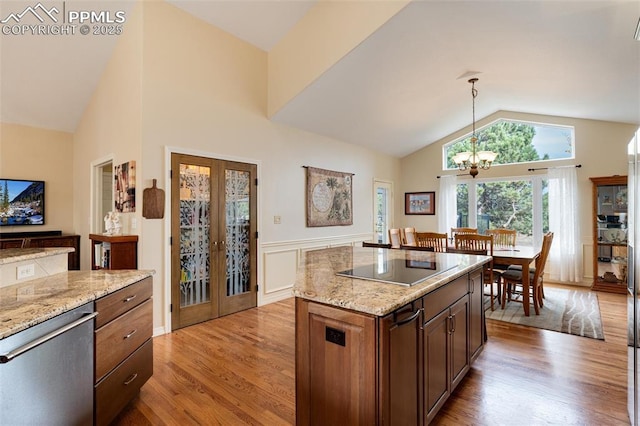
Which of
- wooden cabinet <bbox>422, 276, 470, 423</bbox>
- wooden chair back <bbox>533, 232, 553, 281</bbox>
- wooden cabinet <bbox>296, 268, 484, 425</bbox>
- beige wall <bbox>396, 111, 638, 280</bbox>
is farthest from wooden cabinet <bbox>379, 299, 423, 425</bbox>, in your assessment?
beige wall <bbox>396, 111, 638, 280</bbox>

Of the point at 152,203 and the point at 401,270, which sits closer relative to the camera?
the point at 401,270

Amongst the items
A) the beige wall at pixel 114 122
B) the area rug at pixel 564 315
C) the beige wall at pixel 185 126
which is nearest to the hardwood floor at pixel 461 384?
the area rug at pixel 564 315

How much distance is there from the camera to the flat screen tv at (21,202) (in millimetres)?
4750

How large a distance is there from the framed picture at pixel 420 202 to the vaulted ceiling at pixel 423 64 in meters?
2.17

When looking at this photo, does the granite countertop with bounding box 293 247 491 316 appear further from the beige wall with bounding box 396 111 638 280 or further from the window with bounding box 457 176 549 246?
the beige wall with bounding box 396 111 638 280

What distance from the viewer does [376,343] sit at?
135 centimetres

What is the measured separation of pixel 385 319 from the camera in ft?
4.46

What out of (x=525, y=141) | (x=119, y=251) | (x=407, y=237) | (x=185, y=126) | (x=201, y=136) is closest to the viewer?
(x=119, y=251)

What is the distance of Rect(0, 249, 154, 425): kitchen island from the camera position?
1.27 m

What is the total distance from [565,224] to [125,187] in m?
7.03

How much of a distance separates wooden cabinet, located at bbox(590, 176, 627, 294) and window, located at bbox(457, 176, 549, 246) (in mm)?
755

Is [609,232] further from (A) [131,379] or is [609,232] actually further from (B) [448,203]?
(A) [131,379]

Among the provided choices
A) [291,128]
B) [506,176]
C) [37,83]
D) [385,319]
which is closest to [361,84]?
[291,128]

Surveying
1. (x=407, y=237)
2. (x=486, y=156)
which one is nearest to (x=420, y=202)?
(x=407, y=237)
